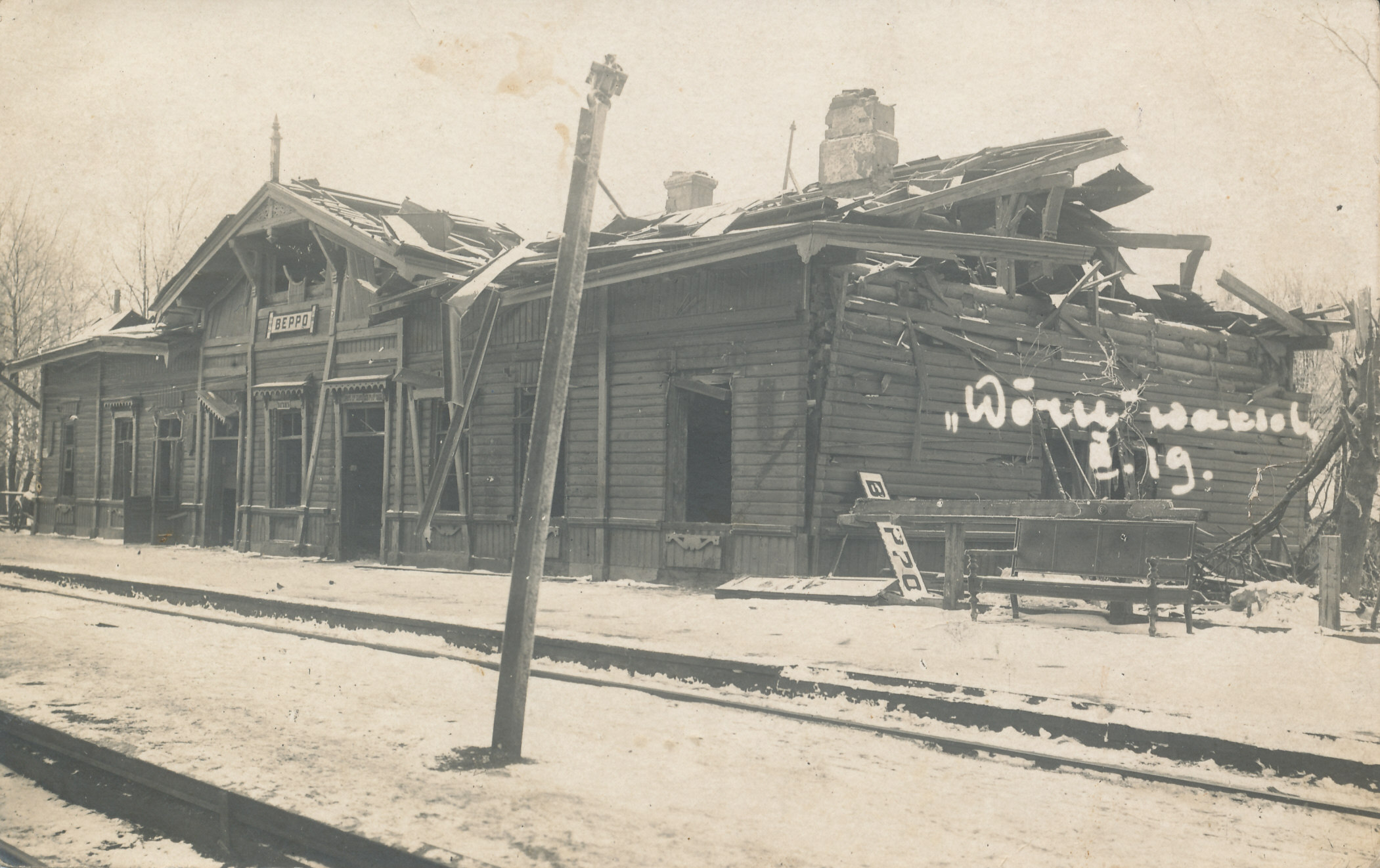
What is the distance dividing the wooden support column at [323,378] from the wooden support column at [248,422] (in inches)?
72.9

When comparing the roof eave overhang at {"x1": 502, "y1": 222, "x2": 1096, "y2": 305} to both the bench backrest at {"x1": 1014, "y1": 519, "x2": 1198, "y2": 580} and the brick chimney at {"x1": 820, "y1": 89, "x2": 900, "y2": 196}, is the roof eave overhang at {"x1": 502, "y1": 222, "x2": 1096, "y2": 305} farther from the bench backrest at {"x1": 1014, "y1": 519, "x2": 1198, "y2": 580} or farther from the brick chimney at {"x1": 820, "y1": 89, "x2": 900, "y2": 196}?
the brick chimney at {"x1": 820, "y1": 89, "x2": 900, "y2": 196}

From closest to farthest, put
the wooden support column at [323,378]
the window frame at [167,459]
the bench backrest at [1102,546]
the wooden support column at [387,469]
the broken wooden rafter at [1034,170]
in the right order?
the bench backrest at [1102,546], the broken wooden rafter at [1034,170], the wooden support column at [387,469], the wooden support column at [323,378], the window frame at [167,459]

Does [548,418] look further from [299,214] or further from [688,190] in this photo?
[299,214]

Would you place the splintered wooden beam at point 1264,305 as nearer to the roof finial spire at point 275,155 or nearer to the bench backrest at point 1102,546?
the bench backrest at point 1102,546

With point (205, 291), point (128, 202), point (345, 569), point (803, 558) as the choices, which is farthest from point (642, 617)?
point (128, 202)

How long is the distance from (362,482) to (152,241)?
69.7ft

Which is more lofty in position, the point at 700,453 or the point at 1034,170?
the point at 1034,170

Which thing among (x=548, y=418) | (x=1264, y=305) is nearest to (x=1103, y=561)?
(x=548, y=418)

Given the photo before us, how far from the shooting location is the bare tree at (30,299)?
30.2 ft

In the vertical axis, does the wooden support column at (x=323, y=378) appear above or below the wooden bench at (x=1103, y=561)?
above

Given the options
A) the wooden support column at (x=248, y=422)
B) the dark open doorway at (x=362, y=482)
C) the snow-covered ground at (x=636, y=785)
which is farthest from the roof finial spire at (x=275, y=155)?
the snow-covered ground at (x=636, y=785)

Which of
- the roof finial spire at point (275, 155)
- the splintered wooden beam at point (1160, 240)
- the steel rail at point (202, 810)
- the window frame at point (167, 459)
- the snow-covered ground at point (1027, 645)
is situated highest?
the roof finial spire at point (275, 155)

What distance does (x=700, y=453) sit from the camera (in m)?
14.1

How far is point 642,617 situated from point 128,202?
18.9 m
